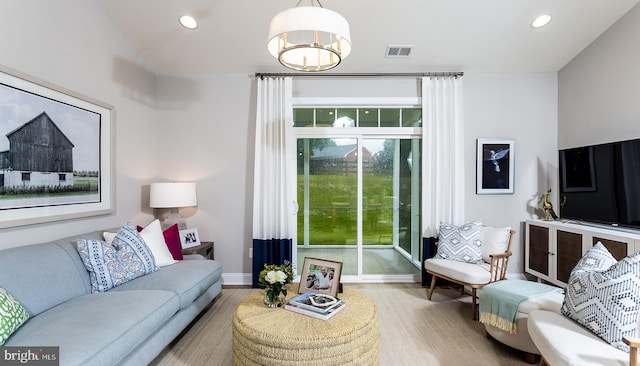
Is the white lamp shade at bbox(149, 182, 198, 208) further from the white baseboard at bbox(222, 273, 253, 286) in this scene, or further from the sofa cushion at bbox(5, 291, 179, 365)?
the sofa cushion at bbox(5, 291, 179, 365)

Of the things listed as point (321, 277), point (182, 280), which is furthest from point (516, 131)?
point (182, 280)

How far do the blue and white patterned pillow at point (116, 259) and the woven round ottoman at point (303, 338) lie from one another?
3.69ft

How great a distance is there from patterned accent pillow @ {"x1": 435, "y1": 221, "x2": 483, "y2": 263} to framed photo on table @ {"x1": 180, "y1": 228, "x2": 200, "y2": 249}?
115 inches

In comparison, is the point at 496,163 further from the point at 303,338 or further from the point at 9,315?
the point at 9,315

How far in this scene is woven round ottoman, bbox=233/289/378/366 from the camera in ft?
5.60

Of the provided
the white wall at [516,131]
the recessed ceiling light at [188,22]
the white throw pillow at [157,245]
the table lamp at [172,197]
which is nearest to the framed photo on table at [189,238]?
the table lamp at [172,197]

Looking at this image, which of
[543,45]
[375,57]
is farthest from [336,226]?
[543,45]

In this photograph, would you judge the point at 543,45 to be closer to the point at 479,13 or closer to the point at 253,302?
the point at 479,13

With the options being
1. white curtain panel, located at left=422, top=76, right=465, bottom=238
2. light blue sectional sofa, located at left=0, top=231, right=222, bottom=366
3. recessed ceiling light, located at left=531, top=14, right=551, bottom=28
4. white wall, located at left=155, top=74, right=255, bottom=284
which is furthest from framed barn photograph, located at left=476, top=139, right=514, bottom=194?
light blue sectional sofa, located at left=0, top=231, right=222, bottom=366

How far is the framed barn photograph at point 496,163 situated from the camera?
3.91m

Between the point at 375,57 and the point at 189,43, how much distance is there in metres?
2.20

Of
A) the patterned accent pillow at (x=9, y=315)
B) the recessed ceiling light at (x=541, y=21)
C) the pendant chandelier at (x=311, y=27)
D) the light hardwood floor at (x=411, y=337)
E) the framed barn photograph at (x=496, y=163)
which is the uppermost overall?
the recessed ceiling light at (x=541, y=21)

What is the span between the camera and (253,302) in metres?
2.22

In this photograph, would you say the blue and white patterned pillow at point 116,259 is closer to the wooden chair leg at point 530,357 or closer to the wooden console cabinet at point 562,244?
the wooden chair leg at point 530,357
